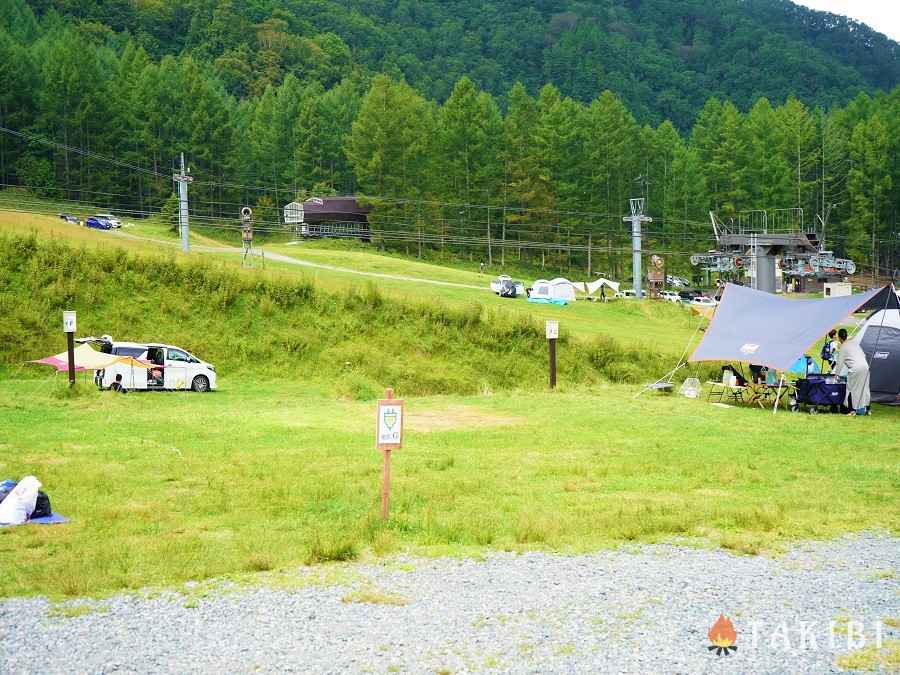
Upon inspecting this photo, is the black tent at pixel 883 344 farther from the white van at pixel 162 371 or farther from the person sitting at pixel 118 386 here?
the person sitting at pixel 118 386

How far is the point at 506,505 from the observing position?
11578mm

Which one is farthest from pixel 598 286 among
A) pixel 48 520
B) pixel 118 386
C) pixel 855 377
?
pixel 48 520

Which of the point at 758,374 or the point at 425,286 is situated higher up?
the point at 425,286

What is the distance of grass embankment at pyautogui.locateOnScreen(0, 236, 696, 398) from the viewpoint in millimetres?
30984

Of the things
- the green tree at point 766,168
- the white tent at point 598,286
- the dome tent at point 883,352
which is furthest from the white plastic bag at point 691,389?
the green tree at point 766,168

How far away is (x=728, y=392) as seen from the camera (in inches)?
989

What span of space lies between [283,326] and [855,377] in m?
19.9

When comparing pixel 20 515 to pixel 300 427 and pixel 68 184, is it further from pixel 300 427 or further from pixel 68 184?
pixel 68 184

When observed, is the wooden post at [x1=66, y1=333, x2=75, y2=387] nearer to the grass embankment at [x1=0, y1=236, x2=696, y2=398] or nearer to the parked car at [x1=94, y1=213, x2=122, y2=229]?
the grass embankment at [x1=0, y1=236, x2=696, y2=398]

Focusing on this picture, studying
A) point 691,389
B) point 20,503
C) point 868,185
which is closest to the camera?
point 20,503

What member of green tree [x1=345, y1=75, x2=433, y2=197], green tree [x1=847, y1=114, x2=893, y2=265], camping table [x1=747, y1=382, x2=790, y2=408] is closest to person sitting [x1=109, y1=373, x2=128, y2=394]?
camping table [x1=747, y1=382, x2=790, y2=408]

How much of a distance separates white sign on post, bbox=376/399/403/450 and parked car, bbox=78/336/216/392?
16.6m

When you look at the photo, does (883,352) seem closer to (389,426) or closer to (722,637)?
(389,426)

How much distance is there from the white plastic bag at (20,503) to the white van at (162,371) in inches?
594
